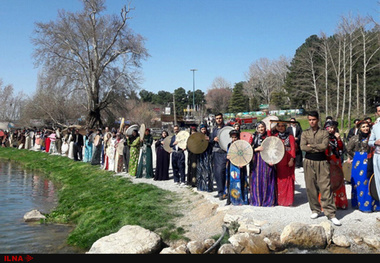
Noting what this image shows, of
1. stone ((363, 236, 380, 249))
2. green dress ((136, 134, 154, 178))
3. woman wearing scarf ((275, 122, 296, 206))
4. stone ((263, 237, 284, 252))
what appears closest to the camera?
stone ((363, 236, 380, 249))

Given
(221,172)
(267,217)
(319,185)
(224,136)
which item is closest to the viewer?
(319,185)

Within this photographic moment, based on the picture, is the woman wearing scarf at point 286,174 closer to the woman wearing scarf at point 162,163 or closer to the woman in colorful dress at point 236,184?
the woman in colorful dress at point 236,184

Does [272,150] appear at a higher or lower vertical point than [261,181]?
higher

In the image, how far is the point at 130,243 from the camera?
5531 millimetres

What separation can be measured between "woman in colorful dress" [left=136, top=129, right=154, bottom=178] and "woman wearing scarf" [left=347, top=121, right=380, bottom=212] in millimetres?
6688

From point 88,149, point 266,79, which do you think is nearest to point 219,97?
point 266,79

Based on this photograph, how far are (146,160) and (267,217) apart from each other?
21.1 ft

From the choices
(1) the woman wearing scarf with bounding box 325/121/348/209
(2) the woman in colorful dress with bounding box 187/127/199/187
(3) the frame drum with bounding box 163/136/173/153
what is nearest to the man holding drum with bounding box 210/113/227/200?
(2) the woman in colorful dress with bounding box 187/127/199/187

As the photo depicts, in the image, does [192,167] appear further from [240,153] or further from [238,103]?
[238,103]

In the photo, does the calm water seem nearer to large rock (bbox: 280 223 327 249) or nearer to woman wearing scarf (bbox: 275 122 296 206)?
large rock (bbox: 280 223 327 249)

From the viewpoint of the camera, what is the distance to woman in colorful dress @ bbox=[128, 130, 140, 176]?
1238 cm

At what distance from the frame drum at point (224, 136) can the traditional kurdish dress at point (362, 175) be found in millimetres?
2505

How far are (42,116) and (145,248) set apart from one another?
4310cm
